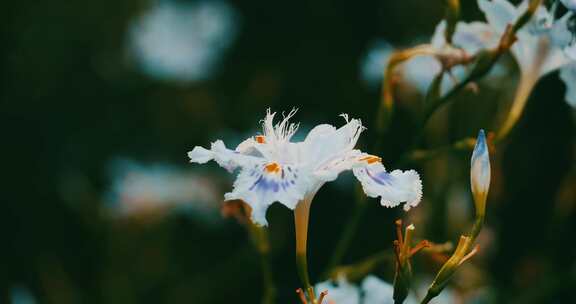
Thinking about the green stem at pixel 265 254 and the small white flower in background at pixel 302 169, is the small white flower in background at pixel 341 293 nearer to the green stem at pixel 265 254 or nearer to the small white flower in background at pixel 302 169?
the green stem at pixel 265 254

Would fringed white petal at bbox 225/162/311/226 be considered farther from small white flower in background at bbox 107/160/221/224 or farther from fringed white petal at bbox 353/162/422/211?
small white flower in background at bbox 107/160/221/224

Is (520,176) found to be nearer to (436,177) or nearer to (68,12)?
(436,177)

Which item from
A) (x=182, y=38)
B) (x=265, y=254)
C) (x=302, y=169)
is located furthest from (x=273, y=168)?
(x=182, y=38)

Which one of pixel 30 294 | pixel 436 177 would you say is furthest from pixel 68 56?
pixel 436 177

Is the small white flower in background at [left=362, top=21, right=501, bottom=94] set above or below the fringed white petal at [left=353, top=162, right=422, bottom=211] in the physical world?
above

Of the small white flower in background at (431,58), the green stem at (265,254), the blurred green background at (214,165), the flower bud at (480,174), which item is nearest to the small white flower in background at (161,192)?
the blurred green background at (214,165)

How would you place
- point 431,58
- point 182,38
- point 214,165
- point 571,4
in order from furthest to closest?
point 182,38
point 214,165
point 431,58
point 571,4

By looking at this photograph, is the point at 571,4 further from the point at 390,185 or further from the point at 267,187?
the point at 267,187

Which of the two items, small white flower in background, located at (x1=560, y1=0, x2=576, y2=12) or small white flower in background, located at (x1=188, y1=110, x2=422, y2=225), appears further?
small white flower in background, located at (x1=560, y1=0, x2=576, y2=12)

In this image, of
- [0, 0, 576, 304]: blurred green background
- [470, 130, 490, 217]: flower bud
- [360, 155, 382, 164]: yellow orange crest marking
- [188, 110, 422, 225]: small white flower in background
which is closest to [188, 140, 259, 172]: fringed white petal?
[188, 110, 422, 225]: small white flower in background
